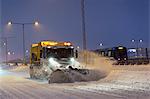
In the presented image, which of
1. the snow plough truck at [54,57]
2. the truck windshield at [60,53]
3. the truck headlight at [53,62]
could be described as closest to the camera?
the truck headlight at [53,62]

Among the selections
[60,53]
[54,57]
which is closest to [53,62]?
[54,57]

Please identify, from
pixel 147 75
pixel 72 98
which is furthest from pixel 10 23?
pixel 72 98

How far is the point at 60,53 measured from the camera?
29.9 metres

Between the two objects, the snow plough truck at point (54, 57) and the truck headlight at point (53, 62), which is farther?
Answer: the snow plough truck at point (54, 57)

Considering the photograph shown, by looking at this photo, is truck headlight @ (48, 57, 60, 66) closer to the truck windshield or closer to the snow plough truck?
the snow plough truck

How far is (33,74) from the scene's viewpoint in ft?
110

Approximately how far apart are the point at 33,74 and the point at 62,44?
4.95 meters

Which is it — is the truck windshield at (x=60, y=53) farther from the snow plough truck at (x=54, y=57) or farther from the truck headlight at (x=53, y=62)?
the truck headlight at (x=53, y=62)

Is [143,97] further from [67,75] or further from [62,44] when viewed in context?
[62,44]

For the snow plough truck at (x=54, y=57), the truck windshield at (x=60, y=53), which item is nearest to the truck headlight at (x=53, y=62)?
the snow plough truck at (x=54, y=57)

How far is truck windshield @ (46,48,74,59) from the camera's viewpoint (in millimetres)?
29688

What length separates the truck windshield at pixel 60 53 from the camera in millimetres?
29688

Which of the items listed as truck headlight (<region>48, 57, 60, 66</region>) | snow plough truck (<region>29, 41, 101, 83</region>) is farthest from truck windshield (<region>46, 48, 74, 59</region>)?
truck headlight (<region>48, 57, 60, 66</region>)

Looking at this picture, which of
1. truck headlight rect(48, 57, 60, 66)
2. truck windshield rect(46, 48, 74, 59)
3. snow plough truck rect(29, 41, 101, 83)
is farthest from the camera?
truck windshield rect(46, 48, 74, 59)
